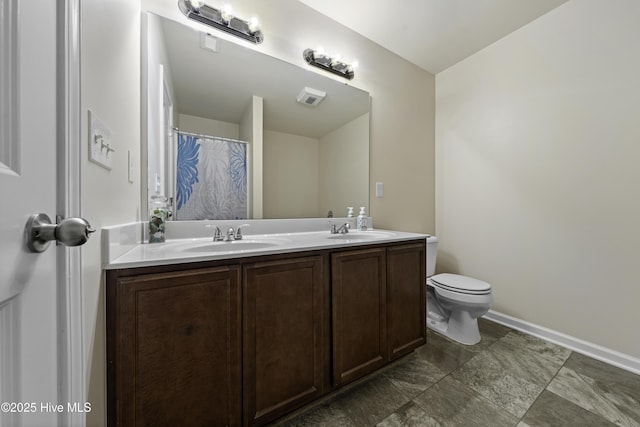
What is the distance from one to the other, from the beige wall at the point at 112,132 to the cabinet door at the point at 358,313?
0.87 m

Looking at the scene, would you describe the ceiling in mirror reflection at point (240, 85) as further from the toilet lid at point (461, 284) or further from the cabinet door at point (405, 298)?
the toilet lid at point (461, 284)

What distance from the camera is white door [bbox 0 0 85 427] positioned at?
0.33 meters

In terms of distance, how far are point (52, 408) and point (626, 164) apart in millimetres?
2722

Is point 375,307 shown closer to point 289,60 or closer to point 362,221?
point 362,221

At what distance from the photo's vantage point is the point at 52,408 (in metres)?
0.44

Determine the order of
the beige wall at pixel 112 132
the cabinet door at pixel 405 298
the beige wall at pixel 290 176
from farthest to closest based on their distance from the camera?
the beige wall at pixel 290 176 → the cabinet door at pixel 405 298 → the beige wall at pixel 112 132

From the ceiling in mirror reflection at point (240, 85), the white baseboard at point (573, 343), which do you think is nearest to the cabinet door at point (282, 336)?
the ceiling in mirror reflection at point (240, 85)

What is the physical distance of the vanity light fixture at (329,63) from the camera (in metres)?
1.71

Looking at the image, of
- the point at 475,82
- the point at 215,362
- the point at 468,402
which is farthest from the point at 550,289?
the point at 215,362

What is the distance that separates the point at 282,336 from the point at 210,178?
955mm

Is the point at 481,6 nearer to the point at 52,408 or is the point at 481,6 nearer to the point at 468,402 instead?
the point at 468,402

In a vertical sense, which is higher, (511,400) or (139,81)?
(139,81)

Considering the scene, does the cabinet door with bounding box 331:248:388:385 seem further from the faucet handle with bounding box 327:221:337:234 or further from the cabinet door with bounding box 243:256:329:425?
the faucet handle with bounding box 327:221:337:234

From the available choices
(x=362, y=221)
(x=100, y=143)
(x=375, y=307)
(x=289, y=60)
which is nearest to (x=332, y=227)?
(x=362, y=221)
